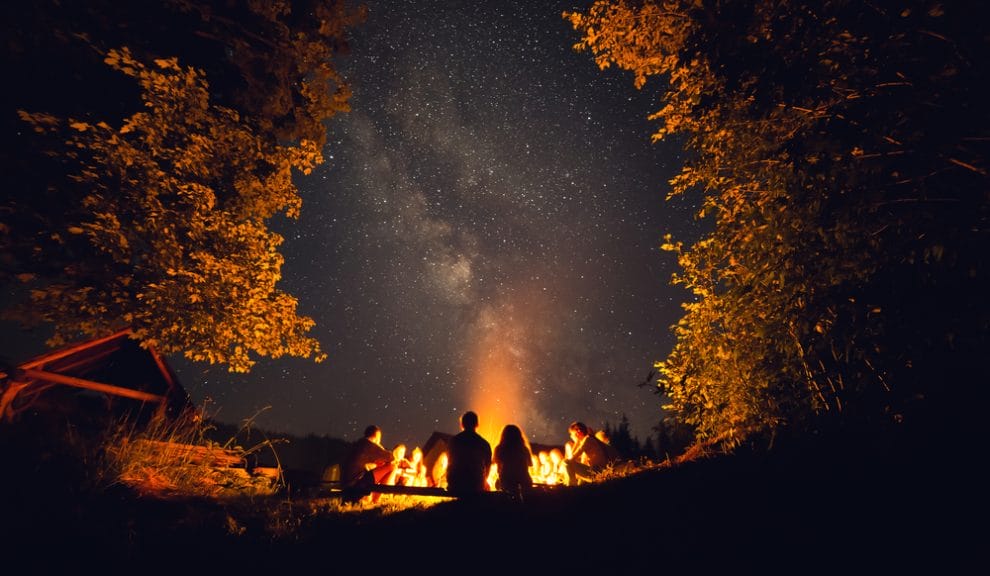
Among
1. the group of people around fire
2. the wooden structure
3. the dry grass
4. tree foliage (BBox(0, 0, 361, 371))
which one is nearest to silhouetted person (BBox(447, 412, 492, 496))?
the group of people around fire

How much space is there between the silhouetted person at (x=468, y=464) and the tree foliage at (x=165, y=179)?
4.88 meters

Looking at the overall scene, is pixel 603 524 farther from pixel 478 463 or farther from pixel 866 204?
pixel 478 463

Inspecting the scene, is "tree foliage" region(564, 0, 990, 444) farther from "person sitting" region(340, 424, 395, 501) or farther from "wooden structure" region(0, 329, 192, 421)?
"wooden structure" region(0, 329, 192, 421)

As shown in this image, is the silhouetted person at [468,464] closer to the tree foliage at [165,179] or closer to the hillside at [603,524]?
the hillside at [603,524]

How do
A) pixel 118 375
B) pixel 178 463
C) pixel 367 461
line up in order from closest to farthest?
pixel 178 463 < pixel 367 461 < pixel 118 375

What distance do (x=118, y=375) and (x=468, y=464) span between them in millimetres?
11274

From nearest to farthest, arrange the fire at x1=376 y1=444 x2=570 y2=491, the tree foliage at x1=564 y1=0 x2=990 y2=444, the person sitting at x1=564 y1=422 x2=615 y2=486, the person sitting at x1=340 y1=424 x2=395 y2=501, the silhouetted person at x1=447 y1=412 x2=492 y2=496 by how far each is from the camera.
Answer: the tree foliage at x1=564 y1=0 x2=990 y2=444 < the silhouetted person at x1=447 y1=412 x2=492 y2=496 < the person sitting at x1=340 y1=424 x2=395 y2=501 < the person sitting at x1=564 y1=422 x2=615 y2=486 < the fire at x1=376 y1=444 x2=570 y2=491

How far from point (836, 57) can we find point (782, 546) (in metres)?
4.17

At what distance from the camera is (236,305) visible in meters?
7.91

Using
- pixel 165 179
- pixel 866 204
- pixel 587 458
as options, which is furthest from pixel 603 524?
pixel 165 179

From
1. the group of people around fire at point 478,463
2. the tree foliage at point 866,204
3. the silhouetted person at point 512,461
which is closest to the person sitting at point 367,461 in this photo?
the group of people around fire at point 478,463

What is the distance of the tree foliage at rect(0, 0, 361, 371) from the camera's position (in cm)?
648

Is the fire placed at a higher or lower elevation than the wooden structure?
lower

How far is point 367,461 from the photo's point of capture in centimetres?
771
